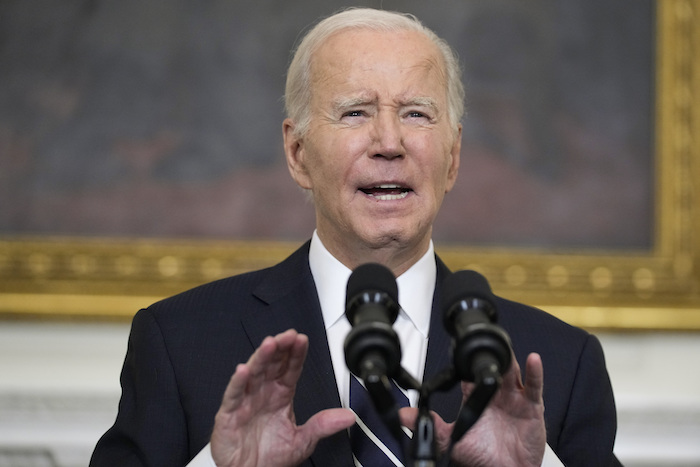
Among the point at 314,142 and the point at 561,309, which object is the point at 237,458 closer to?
the point at 314,142

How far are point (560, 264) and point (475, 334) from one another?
2.46 m

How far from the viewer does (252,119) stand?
3508mm

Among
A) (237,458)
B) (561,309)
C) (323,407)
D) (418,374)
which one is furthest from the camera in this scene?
(561,309)

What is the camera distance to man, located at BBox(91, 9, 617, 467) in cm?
185

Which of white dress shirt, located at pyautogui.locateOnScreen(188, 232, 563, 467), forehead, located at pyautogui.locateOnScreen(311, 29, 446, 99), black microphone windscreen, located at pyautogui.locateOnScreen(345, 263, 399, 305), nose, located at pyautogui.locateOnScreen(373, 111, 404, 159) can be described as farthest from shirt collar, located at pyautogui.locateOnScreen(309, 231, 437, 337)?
black microphone windscreen, located at pyautogui.locateOnScreen(345, 263, 399, 305)

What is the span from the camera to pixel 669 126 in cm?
349

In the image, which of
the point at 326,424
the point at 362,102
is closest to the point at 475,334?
the point at 326,424

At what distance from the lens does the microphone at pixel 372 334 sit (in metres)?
1.09

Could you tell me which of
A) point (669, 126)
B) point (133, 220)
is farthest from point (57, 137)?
point (669, 126)

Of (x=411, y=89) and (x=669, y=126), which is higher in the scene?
(x=669, y=126)

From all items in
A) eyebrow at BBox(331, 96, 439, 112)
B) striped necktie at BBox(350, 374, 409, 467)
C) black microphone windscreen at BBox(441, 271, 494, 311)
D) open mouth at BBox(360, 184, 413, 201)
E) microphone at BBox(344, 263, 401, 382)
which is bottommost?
striped necktie at BBox(350, 374, 409, 467)

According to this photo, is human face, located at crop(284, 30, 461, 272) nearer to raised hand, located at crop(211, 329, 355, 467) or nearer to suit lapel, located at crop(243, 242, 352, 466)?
suit lapel, located at crop(243, 242, 352, 466)

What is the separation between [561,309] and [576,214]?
1.36 ft

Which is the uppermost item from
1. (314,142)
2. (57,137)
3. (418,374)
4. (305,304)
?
(57,137)
